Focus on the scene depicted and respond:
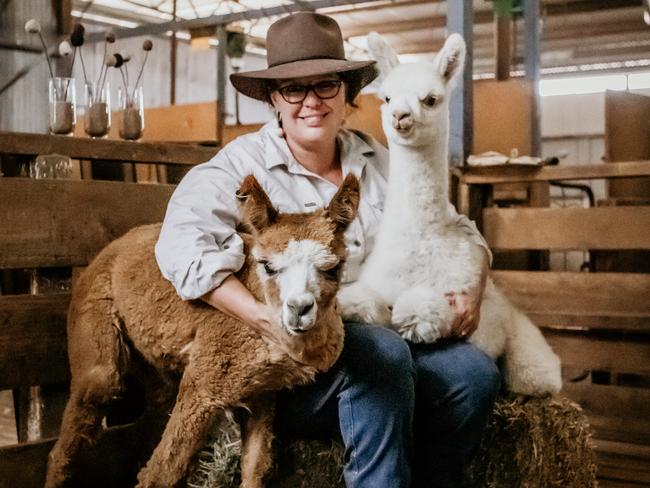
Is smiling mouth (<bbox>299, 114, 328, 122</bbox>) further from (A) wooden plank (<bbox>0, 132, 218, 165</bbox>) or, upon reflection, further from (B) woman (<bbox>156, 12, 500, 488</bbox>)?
(A) wooden plank (<bbox>0, 132, 218, 165</bbox>)

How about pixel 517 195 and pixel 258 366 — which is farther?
pixel 517 195

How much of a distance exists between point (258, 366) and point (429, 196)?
851 millimetres

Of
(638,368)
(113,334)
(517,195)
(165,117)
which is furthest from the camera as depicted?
(165,117)

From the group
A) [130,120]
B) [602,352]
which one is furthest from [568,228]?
[130,120]

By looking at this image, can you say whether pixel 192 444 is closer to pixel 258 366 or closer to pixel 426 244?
pixel 258 366

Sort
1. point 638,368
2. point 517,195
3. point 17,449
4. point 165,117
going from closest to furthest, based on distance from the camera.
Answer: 1. point 17,449
2. point 638,368
3. point 517,195
4. point 165,117

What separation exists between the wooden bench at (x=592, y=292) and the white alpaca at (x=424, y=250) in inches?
46.7

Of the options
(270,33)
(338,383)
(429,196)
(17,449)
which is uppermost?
(270,33)

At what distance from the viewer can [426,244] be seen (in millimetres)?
2627

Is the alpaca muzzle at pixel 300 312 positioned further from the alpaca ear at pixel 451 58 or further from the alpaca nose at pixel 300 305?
the alpaca ear at pixel 451 58

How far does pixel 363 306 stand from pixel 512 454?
31.6 inches

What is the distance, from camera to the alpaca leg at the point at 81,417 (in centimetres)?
250

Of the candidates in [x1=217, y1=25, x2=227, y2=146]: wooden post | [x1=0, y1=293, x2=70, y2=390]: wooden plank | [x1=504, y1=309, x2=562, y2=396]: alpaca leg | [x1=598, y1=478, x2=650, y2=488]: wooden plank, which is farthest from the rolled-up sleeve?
[x1=217, y1=25, x2=227, y2=146]: wooden post

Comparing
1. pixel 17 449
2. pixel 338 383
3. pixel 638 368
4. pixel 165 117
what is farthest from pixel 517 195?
pixel 165 117
